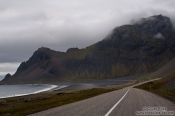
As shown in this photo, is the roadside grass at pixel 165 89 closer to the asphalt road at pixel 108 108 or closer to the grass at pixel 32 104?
the asphalt road at pixel 108 108

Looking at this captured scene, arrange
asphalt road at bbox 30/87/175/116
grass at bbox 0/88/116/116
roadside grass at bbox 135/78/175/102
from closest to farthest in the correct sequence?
asphalt road at bbox 30/87/175/116
grass at bbox 0/88/116/116
roadside grass at bbox 135/78/175/102

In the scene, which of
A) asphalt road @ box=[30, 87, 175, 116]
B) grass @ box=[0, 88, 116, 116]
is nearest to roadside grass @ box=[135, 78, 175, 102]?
asphalt road @ box=[30, 87, 175, 116]

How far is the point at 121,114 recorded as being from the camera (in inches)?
949

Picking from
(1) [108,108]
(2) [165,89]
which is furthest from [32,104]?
(2) [165,89]

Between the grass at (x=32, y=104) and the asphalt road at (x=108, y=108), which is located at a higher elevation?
the grass at (x=32, y=104)

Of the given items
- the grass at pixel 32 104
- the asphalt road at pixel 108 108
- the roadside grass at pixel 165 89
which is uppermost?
the grass at pixel 32 104

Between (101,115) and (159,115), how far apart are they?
10.5 feet

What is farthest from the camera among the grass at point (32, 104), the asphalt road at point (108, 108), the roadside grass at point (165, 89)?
the roadside grass at point (165, 89)

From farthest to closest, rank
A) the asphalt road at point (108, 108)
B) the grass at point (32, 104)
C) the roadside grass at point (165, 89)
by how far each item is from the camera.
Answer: the roadside grass at point (165, 89) < the grass at point (32, 104) < the asphalt road at point (108, 108)

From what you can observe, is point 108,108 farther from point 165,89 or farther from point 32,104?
point 165,89

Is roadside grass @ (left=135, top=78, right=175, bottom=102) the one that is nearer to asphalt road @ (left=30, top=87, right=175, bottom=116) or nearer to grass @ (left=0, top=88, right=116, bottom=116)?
asphalt road @ (left=30, top=87, right=175, bottom=116)

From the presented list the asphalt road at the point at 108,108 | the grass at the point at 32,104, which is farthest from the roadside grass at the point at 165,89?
the grass at the point at 32,104

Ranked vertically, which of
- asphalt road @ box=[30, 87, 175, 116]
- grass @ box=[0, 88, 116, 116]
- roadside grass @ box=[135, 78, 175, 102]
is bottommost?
roadside grass @ box=[135, 78, 175, 102]

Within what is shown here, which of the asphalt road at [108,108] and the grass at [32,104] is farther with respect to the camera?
the grass at [32,104]
